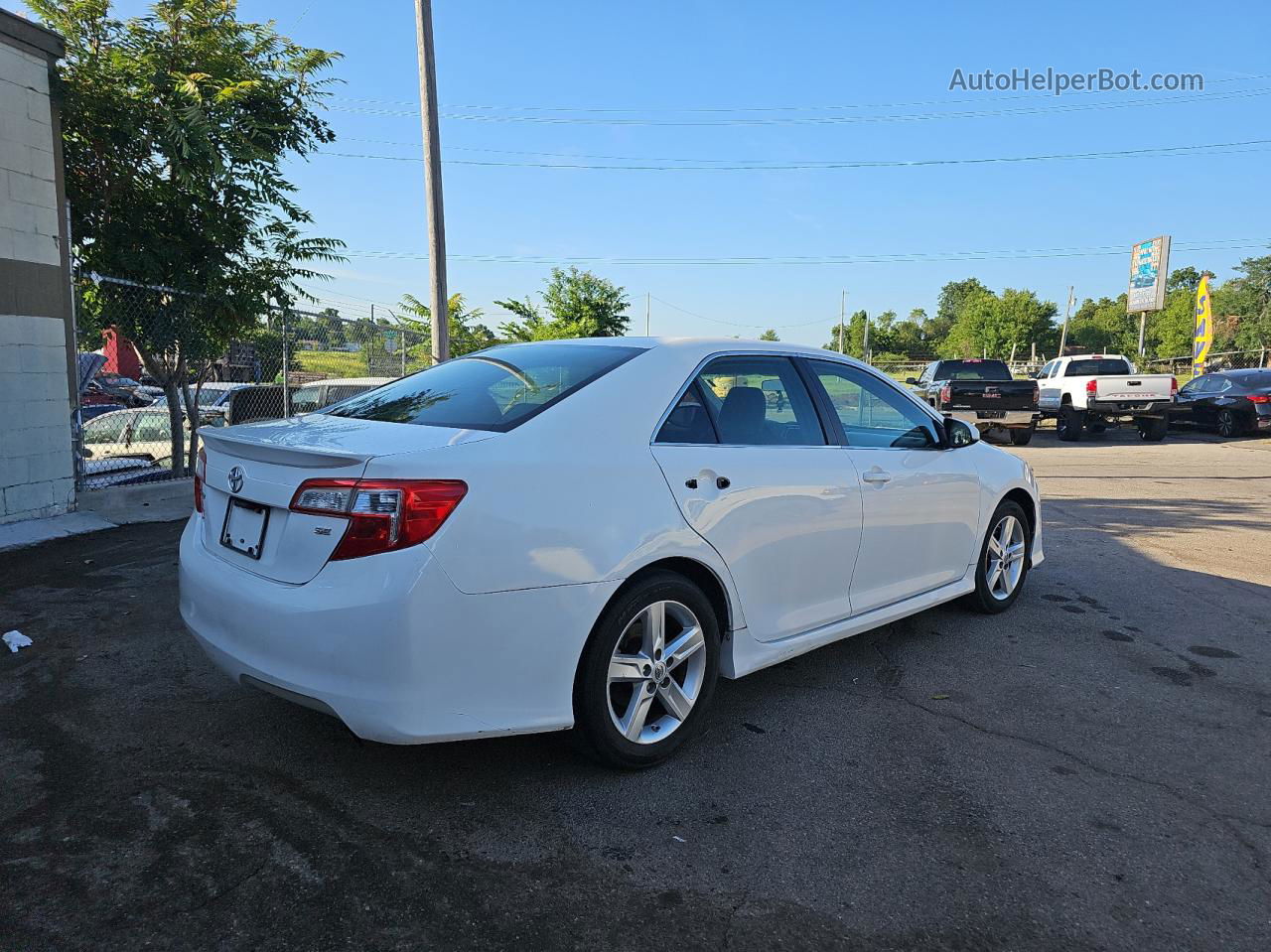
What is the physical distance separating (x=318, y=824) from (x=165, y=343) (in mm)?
7802

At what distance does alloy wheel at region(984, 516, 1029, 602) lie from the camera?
5188 mm

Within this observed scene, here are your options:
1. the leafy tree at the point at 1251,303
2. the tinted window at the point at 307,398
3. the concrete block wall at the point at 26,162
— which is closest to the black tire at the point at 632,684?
the concrete block wall at the point at 26,162

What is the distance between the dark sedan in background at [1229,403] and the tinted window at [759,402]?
20567 mm

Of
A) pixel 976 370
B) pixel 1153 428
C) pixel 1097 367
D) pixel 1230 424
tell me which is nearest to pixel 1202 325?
pixel 1230 424

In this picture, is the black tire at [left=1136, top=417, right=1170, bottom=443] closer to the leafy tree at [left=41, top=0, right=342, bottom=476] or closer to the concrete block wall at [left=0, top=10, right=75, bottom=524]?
the leafy tree at [left=41, top=0, right=342, bottom=476]

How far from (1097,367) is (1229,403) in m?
2.92

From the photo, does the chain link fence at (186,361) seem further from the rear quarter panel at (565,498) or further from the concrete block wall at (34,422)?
the rear quarter panel at (565,498)

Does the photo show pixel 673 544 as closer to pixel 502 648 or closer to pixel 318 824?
pixel 502 648

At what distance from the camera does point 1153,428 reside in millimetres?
19938

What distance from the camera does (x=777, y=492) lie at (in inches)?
139

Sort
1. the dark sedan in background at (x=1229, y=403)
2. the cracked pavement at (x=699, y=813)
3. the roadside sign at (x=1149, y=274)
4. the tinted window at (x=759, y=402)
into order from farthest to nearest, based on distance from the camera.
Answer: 1. the roadside sign at (x=1149, y=274)
2. the dark sedan in background at (x=1229, y=403)
3. the tinted window at (x=759, y=402)
4. the cracked pavement at (x=699, y=813)

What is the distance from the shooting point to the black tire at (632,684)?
2.91 metres

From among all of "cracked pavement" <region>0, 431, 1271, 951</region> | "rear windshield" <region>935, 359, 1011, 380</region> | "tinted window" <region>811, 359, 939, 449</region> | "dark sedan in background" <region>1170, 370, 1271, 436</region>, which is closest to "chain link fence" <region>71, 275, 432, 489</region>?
"cracked pavement" <region>0, 431, 1271, 951</region>

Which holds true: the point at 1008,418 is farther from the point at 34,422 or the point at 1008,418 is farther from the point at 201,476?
the point at 201,476
